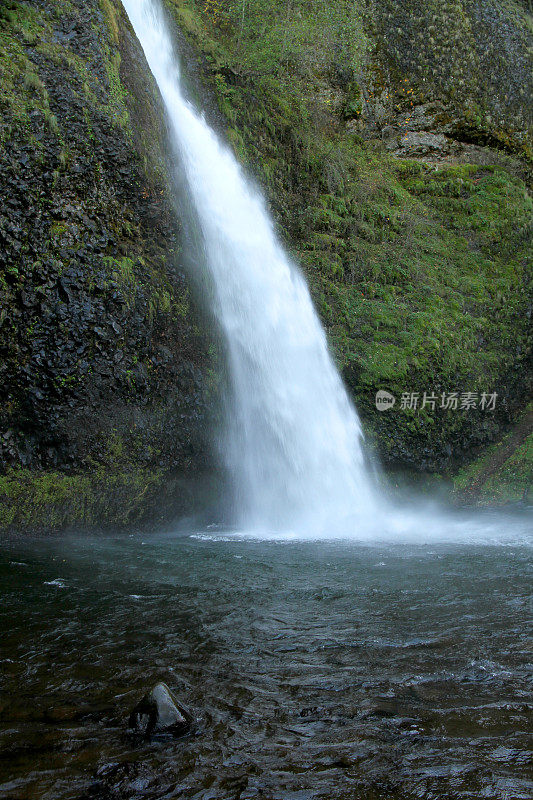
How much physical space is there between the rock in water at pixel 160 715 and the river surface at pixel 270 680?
72 millimetres

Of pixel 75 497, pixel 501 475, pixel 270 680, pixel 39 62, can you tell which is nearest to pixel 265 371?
pixel 75 497

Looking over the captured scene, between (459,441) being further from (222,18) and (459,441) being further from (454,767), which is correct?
(222,18)

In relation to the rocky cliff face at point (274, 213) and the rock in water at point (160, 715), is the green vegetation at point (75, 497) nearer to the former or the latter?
the rocky cliff face at point (274, 213)

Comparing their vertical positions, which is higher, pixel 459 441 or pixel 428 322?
pixel 428 322

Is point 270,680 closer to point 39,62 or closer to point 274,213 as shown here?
point 39,62

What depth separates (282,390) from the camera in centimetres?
1098

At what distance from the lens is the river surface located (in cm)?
243

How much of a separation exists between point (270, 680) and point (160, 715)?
851mm

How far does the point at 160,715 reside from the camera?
281cm

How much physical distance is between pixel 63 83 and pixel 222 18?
368 inches

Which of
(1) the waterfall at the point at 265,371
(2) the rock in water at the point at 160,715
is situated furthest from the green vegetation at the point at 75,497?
(2) the rock in water at the point at 160,715

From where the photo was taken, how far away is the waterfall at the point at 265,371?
10555mm

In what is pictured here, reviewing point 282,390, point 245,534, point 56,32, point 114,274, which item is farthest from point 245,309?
point 56,32

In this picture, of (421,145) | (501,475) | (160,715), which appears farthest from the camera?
(421,145)
